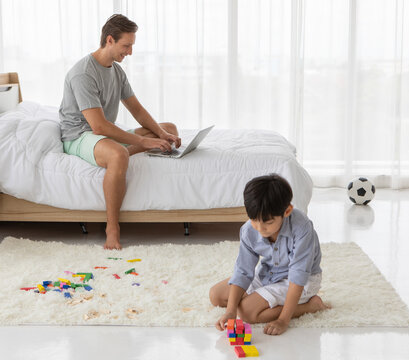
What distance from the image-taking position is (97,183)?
3236 mm

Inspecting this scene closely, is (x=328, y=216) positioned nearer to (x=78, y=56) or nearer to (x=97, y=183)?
(x=97, y=183)

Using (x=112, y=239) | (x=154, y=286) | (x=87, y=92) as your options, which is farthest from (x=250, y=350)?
(x=87, y=92)

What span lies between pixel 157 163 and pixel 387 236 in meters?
1.37

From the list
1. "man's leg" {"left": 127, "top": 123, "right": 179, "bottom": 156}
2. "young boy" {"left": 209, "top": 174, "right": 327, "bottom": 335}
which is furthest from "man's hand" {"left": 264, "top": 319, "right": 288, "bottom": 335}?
"man's leg" {"left": 127, "top": 123, "right": 179, "bottom": 156}

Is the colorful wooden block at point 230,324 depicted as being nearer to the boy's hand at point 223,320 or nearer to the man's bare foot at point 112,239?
the boy's hand at point 223,320

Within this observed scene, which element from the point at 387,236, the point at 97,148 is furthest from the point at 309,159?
the point at 97,148

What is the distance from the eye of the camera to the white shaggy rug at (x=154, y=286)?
230 cm

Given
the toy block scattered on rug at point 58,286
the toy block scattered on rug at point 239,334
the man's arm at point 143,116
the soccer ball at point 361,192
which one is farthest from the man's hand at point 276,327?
the soccer ball at point 361,192

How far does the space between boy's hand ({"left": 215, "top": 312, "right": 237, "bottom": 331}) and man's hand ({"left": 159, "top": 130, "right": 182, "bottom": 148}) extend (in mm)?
1549

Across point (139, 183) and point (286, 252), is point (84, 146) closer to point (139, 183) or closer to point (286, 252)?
point (139, 183)

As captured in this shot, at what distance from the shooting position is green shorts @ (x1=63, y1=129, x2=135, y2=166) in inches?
129

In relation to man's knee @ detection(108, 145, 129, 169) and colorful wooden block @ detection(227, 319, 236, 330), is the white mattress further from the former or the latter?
colorful wooden block @ detection(227, 319, 236, 330)

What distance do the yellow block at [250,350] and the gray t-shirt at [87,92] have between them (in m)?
1.69

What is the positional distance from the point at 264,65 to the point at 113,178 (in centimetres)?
233
